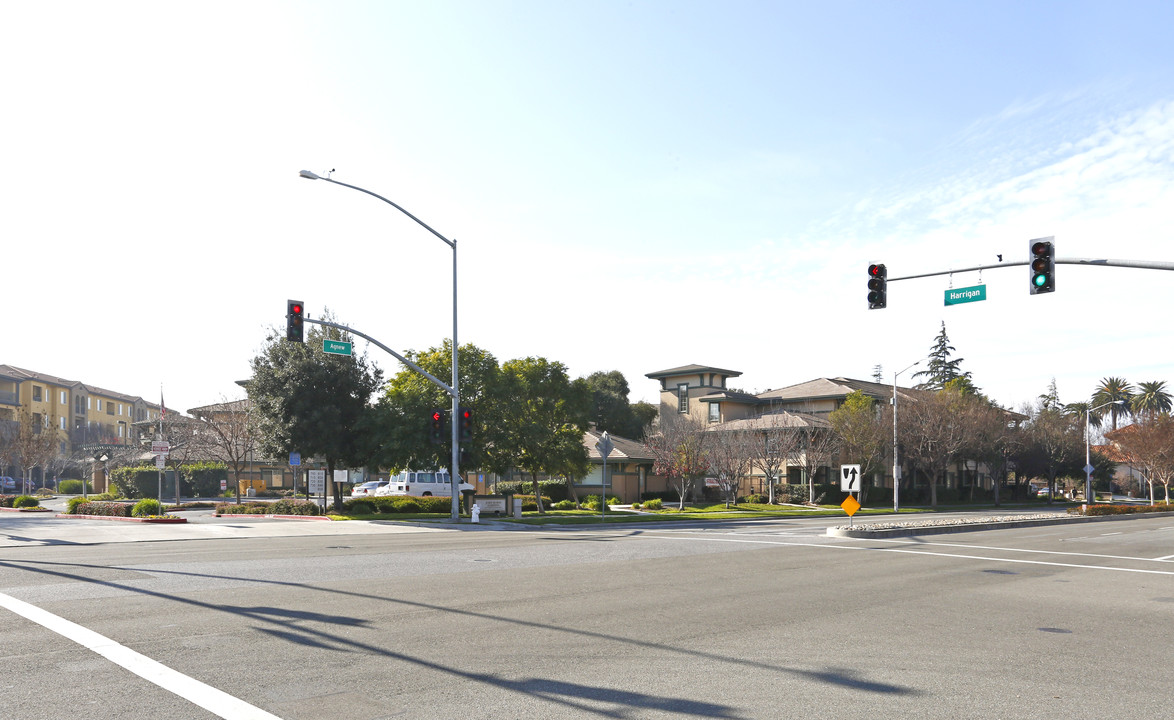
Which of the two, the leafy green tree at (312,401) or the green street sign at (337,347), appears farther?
the leafy green tree at (312,401)

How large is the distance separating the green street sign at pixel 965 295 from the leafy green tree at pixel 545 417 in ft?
68.1

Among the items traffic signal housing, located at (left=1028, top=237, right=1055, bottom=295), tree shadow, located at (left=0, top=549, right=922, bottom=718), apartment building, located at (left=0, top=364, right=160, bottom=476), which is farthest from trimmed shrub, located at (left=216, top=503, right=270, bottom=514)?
apartment building, located at (left=0, top=364, right=160, bottom=476)

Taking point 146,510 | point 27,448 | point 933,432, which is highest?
point 933,432

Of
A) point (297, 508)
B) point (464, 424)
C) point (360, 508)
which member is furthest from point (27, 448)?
point (464, 424)

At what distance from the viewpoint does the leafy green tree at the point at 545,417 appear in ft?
123

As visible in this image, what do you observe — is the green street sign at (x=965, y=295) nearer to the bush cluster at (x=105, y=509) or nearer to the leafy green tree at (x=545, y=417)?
the leafy green tree at (x=545, y=417)

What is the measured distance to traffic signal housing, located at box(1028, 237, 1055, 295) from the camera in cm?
1803

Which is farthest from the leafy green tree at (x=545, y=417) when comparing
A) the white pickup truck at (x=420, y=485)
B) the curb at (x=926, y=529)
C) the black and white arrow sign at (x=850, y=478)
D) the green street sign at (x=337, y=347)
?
the black and white arrow sign at (x=850, y=478)

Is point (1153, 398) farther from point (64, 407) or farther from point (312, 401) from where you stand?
point (64, 407)

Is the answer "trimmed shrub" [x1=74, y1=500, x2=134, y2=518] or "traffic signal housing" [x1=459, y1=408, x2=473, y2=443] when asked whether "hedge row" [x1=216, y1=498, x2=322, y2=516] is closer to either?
"trimmed shrub" [x1=74, y1=500, x2=134, y2=518]

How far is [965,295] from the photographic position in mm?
20047

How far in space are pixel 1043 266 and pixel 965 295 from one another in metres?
2.17

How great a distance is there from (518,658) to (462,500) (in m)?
34.5

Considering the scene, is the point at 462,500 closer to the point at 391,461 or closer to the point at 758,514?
the point at 391,461
